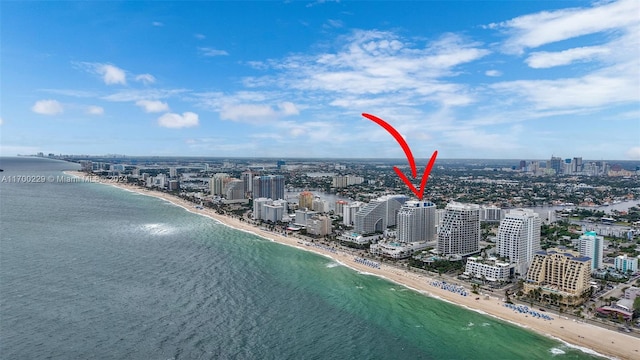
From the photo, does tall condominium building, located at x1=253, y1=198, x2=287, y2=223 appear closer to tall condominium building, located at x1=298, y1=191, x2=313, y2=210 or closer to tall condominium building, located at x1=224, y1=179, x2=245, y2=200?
tall condominium building, located at x1=298, y1=191, x2=313, y2=210

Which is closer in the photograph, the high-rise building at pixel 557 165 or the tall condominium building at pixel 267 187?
the tall condominium building at pixel 267 187

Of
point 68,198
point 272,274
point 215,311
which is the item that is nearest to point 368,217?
point 272,274

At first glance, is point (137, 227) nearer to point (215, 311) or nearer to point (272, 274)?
point (272, 274)

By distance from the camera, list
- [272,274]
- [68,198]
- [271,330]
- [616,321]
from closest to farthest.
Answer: [271,330] → [616,321] → [272,274] → [68,198]

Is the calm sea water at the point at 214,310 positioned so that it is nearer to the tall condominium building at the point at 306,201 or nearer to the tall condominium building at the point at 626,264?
the tall condominium building at the point at 626,264

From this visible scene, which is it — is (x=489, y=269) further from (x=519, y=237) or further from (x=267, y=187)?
(x=267, y=187)

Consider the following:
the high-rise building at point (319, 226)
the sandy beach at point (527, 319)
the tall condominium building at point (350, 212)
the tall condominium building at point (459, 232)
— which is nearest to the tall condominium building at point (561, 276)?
the sandy beach at point (527, 319)

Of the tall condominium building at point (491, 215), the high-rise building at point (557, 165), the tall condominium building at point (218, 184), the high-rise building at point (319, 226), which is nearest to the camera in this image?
the high-rise building at point (319, 226)
